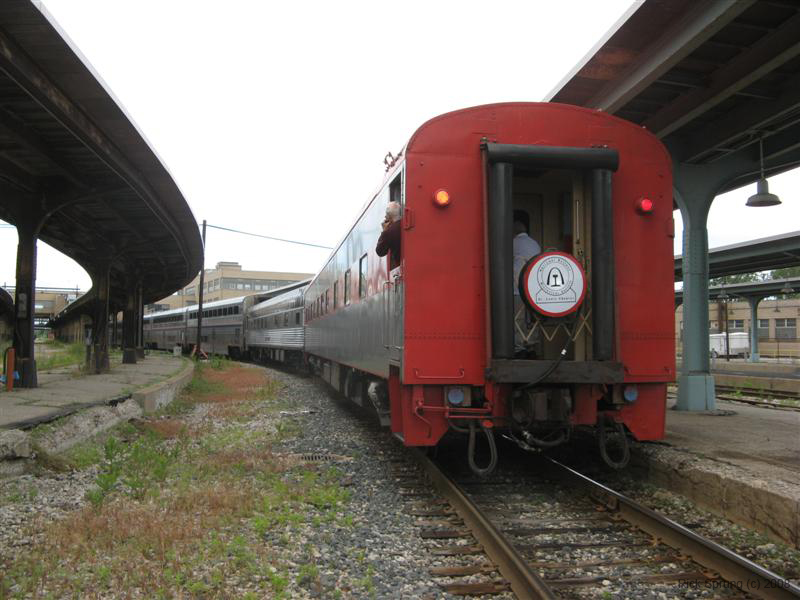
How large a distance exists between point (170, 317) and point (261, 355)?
57.9ft

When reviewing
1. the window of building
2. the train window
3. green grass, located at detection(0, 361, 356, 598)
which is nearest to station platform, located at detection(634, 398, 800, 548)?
green grass, located at detection(0, 361, 356, 598)

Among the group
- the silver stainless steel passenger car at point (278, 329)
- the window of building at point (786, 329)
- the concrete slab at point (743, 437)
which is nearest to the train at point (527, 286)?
the concrete slab at point (743, 437)

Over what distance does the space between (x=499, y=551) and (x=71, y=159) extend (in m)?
10.6

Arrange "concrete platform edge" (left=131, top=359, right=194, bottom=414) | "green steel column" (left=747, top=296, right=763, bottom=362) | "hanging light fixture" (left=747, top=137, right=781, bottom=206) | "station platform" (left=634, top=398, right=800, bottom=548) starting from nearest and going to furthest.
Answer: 1. "station platform" (left=634, top=398, right=800, bottom=548)
2. "hanging light fixture" (left=747, top=137, right=781, bottom=206)
3. "concrete platform edge" (left=131, top=359, right=194, bottom=414)
4. "green steel column" (left=747, top=296, right=763, bottom=362)

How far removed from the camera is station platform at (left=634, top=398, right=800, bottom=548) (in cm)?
438

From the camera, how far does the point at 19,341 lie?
11602 millimetres

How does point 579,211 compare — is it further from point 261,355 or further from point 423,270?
point 261,355

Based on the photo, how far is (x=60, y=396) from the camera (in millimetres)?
9836

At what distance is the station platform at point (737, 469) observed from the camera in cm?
438

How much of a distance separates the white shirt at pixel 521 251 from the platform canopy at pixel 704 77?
3.00 metres

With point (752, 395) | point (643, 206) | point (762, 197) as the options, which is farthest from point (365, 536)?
point (752, 395)

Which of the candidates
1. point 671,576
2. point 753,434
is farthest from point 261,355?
point 671,576

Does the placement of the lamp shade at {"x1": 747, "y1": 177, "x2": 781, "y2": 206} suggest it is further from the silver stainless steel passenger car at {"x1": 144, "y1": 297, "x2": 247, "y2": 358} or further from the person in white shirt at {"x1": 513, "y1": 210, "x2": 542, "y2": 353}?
the silver stainless steel passenger car at {"x1": 144, "y1": 297, "x2": 247, "y2": 358}

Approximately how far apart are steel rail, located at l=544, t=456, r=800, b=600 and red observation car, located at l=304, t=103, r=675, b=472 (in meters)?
0.68
